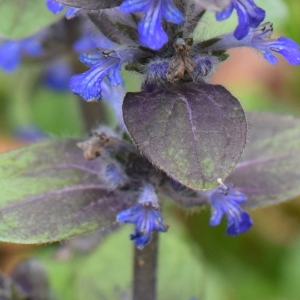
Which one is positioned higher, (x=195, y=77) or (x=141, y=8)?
(x=141, y=8)

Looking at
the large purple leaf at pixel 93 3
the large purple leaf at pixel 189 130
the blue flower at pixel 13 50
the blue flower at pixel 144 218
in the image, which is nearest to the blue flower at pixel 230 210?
the blue flower at pixel 144 218

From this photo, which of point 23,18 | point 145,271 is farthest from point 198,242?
point 23,18

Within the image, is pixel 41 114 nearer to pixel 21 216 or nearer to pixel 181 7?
pixel 21 216

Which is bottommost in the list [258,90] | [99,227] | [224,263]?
[224,263]

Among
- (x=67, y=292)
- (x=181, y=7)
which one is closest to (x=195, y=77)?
(x=181, y=7)

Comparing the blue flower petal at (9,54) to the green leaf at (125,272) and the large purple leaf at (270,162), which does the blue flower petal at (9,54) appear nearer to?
the green leaf at (125,272)

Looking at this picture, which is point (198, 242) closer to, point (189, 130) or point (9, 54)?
point (9, 54)
